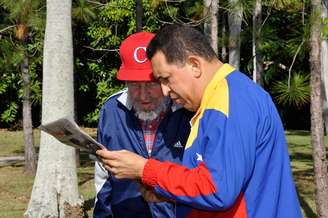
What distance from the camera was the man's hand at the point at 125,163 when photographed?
2.52 m

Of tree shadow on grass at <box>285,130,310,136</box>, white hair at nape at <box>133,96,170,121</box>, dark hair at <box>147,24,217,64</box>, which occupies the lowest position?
tree shadow on grass at <box>285,130,310,136</box>

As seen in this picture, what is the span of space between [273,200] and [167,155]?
93cm

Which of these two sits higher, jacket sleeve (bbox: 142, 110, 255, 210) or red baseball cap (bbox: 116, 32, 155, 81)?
red baseball cap (bbox: 116, 32, 155, 81)

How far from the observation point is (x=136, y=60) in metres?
3.32

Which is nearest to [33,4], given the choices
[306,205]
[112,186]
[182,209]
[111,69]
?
[306,205]

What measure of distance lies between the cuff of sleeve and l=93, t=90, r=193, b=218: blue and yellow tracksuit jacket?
81 cm

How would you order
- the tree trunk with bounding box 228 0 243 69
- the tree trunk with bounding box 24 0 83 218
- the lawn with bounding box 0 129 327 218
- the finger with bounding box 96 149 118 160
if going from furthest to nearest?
1. the tree trunk with bounding box 228 0 243 69
2. the lawn with bounding box 0 129 327 218
3. the tree trunk with bounding box 24 0 83 218
4. the finger with bounding box 96 149 118 160

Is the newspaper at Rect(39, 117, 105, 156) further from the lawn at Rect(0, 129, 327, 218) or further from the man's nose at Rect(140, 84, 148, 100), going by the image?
the lawn at Rect(0, 129, 327, 218)

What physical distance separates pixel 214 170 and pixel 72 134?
731mm

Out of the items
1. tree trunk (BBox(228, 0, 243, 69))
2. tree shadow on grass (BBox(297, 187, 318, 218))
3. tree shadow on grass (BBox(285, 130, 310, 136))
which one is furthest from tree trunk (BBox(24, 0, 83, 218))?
tree shadow on grass (BBox(285, 130, 310, 136))

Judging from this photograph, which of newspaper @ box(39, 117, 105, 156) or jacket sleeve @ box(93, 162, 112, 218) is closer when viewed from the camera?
newspaper @ box(39, 117, 105, 156)

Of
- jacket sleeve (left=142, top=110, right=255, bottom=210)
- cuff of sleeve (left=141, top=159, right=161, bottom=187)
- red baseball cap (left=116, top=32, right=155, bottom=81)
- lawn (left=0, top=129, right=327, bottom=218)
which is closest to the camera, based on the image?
jacket sleeve (left=142, top=110, right=255, bottom=210)

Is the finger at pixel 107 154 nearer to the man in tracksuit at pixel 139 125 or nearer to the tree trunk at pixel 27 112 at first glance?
the man in tracksuit at pixel 139 125

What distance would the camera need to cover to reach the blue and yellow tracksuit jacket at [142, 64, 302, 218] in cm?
229
